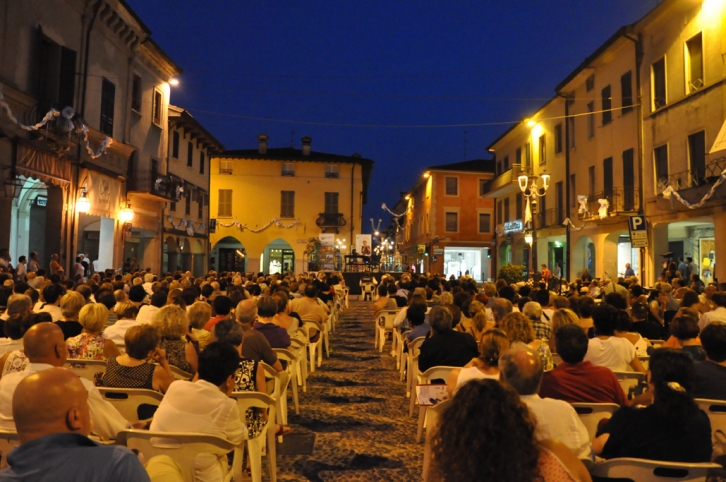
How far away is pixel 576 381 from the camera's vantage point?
3.92m

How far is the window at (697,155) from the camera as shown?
16062 millimetres

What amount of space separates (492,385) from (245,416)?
2731 millimetres

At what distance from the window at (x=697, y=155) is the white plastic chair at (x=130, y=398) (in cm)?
1660

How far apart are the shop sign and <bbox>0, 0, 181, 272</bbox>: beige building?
19.2 meters

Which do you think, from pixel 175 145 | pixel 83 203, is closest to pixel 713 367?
pixel 83 203

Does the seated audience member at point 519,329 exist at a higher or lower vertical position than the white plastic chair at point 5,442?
higher

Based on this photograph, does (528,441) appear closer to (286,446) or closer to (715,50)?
(286,446)

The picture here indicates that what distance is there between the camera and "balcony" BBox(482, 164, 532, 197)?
30.7 metres

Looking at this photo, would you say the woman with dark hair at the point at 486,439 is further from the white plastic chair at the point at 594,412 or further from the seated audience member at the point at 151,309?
the seated audience member at the point at 151,309

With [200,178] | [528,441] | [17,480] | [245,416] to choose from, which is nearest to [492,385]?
[528,441]

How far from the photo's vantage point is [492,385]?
6.46 ft

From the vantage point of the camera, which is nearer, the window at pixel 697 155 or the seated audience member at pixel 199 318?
the seated audience member at pixel 199 318

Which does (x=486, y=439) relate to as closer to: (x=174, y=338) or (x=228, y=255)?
(x=174, y=338)

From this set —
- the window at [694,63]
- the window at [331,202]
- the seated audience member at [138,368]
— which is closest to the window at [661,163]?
the window at [694,63]
